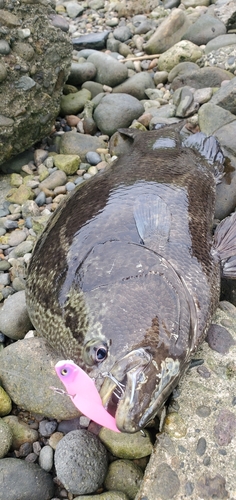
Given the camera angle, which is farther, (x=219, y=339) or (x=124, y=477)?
(x=219, y=339)

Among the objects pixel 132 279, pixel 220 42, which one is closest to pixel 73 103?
pixel 220 42

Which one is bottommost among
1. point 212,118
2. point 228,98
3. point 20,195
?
point 20,195

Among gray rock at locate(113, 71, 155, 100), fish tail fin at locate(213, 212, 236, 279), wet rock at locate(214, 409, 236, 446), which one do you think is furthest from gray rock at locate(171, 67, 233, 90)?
wet rock at locate(214, 409, 236, 446)

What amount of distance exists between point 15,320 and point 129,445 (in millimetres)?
1402

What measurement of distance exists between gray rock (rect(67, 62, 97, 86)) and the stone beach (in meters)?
0.02

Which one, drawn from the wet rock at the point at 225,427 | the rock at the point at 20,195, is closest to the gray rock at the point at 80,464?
the wet rock at the point at 225,427

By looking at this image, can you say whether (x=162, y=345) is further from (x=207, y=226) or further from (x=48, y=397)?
(x=207, y=226)

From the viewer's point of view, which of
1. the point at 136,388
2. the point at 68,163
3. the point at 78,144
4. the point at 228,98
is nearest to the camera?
the point at 136,388

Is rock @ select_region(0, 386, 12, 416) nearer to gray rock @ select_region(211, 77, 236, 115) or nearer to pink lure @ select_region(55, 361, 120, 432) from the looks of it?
pink lure @ select_region(55, 361, 120, 432)

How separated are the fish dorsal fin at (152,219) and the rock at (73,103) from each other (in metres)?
3.40

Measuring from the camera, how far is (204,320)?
3047mm

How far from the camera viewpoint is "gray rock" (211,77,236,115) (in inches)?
220

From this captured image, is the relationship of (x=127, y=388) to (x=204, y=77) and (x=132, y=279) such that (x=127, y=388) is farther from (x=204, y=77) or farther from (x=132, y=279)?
(x=204, y=77)

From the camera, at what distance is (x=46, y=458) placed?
3.03 m
